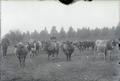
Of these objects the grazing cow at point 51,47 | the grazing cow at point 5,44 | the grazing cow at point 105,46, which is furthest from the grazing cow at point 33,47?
the grazing cow at point 105,46

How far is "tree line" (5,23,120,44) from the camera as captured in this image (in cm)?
338

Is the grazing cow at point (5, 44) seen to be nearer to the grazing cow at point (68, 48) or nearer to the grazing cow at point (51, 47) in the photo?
the grazing cow at point (51, 47)

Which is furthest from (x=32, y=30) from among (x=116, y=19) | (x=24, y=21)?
(x=116, y=19)

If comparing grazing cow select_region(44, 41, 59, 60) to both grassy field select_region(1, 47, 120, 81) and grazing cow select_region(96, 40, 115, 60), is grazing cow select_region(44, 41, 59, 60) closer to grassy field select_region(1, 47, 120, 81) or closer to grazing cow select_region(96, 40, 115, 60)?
grassy field select_region(1, 47, 120, 81)

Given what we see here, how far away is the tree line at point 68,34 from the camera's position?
11.1ft

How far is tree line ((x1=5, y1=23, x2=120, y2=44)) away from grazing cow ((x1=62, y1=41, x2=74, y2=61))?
93 millimetres

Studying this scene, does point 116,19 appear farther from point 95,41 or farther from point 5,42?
point 5,42

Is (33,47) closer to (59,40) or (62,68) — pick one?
(59,40)

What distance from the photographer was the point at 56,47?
135 inches

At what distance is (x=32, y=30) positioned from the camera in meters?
3.40

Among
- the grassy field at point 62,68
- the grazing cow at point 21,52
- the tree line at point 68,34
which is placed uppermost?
the tree line at point 68,34

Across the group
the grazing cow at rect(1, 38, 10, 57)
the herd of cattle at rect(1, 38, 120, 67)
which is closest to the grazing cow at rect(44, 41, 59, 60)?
the herd of cattle at rect(1, 38, 120, 67)

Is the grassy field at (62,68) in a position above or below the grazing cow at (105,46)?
below

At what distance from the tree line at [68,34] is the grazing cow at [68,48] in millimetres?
93
